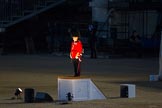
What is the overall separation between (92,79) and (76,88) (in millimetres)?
7069

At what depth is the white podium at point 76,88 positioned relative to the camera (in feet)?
58.5

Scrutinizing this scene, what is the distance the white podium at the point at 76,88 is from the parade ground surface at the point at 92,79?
1.17 ft

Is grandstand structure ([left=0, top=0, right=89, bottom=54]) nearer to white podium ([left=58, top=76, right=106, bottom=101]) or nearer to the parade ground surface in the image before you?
the parade ground surface

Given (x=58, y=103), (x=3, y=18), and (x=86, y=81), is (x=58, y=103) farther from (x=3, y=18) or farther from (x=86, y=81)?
(x=3, y=18)

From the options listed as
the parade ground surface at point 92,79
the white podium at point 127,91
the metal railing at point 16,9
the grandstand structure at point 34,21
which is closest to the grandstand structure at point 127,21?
the grandstand structure at point 34,21

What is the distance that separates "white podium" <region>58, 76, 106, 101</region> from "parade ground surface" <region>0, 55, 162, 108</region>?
1.17 ft

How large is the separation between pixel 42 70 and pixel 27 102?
11829mm

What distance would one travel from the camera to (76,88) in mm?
17875

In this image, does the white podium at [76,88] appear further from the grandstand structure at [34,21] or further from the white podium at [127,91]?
the grandstand structure at [34,21]

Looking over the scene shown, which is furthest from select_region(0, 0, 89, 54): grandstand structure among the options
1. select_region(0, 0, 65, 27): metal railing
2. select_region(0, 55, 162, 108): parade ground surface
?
select_region(0, 55, 162, 108): parade ground surface

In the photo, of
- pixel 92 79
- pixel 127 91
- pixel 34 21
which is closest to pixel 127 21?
pixel 34 21

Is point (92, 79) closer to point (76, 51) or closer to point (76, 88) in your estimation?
point (76, 51)

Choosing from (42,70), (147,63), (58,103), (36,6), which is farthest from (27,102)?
(36,6)

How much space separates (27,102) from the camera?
1764cm
